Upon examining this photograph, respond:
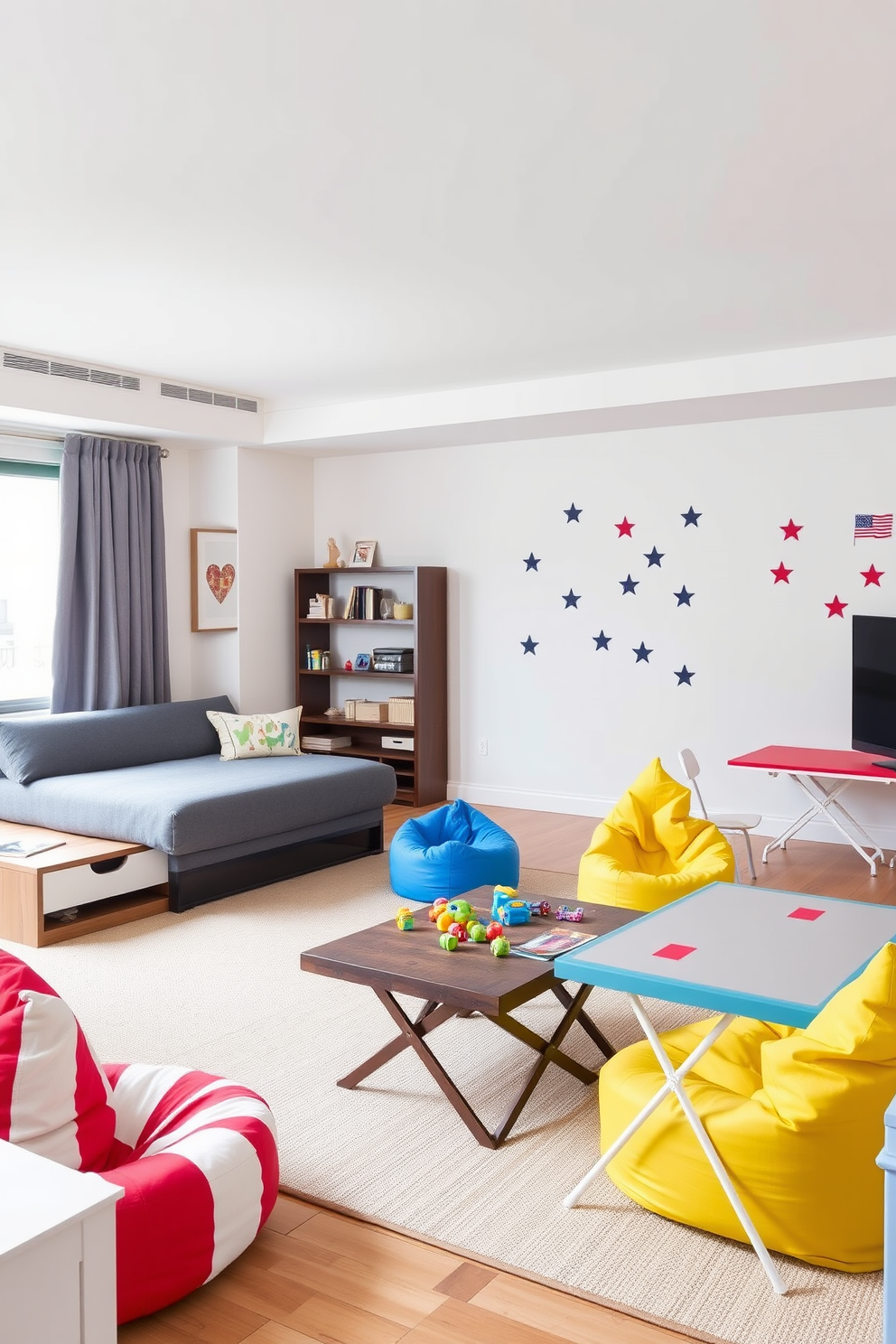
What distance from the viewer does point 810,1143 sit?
7.11 ft

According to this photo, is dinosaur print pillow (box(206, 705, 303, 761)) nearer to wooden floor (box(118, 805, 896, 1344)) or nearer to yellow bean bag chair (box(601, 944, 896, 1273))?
wooden floor (box(118, 805, 896, 1344))

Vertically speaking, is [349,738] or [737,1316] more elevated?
[349,738]

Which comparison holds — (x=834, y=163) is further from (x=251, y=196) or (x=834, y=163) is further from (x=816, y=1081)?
(x=816, y=1081)

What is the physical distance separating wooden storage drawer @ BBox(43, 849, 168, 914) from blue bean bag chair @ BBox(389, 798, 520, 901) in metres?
1.04

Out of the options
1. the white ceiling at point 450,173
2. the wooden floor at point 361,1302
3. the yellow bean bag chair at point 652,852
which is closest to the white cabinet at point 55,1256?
the wooden floor at point 361,1302

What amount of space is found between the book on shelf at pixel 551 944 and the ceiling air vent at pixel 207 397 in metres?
4.21

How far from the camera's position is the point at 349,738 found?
7.43 metres

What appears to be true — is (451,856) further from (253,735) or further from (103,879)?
(253,735)

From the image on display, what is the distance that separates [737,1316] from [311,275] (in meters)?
3.46

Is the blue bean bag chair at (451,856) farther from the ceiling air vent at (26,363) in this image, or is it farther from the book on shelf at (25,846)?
the ceiling air vent at (26,363)

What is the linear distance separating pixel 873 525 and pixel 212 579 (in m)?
3.94

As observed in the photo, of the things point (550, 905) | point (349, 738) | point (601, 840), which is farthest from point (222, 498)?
point (550, 905)

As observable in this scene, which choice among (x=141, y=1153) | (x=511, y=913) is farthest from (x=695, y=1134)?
(x=141, y=1153)

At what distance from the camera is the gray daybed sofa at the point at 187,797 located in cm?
474
